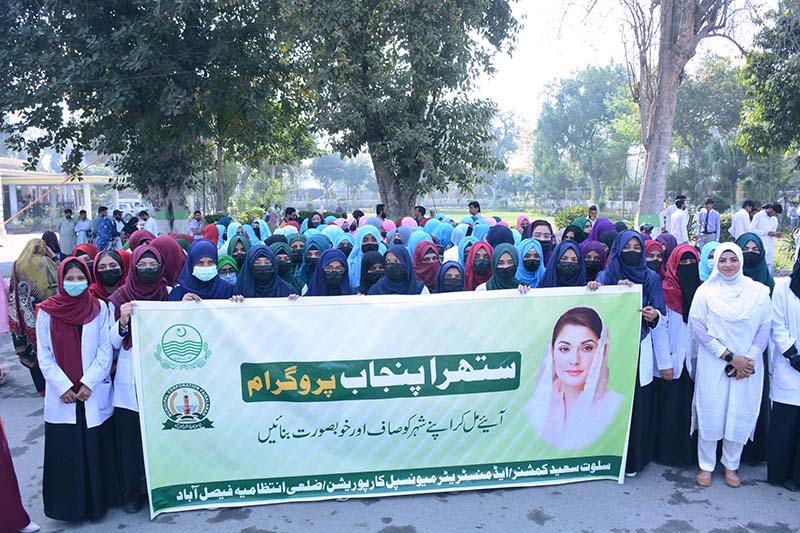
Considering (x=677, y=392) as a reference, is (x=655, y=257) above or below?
above

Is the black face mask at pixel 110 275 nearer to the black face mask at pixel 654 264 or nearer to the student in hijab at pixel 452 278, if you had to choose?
the student in hijab at pixel 452 278

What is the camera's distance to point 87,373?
3430mm

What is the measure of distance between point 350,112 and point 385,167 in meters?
1.42

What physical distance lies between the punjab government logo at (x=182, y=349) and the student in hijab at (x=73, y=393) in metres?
0.29

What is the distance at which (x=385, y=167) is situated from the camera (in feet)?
39.7

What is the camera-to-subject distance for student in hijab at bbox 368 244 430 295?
14.9 ft

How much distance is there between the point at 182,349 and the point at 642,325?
282 centimetres

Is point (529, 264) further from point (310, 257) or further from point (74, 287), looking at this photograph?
point (74, 287)

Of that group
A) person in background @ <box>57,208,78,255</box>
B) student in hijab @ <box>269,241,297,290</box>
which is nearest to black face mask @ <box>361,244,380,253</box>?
student in hijab @ <box>269,241,297,290</box>

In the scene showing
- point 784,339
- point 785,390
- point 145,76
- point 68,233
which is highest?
point 145,76

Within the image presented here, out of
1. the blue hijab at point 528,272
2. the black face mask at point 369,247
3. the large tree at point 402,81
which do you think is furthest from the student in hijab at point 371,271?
the large tree at point 402,81

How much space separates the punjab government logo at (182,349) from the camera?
3574 mm

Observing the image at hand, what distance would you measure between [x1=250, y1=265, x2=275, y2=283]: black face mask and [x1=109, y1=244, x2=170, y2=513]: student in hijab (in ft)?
2.61

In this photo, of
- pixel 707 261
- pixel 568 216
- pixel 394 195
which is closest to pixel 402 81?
pixel 394 195
